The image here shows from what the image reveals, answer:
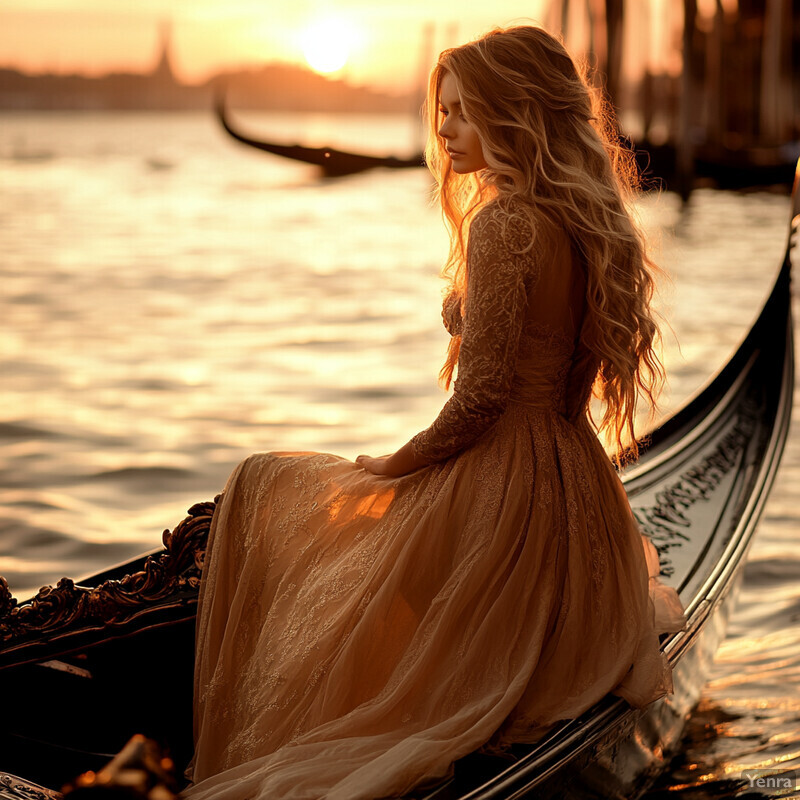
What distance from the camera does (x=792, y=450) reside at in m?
4.36

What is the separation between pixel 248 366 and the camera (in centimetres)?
557

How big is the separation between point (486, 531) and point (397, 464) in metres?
0.15

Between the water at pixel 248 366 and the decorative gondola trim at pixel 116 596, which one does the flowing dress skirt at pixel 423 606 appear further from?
the water at pixel 248 366

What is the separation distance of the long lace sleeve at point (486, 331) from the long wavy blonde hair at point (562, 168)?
0.13 ft

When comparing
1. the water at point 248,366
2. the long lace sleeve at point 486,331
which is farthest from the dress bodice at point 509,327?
the water at point 248,366

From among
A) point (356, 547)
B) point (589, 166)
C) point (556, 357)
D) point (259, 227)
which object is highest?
point (589, 166)

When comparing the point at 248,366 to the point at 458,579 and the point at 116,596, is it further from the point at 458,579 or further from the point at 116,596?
the point at 458,579

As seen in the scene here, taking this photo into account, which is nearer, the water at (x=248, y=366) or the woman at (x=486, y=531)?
the woman at (x=486, y=531)

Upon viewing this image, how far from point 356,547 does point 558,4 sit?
41.9ft

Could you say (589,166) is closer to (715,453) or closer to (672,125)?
(715,453)

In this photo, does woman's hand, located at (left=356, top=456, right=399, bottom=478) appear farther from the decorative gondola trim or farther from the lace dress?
the decorative gondola trim

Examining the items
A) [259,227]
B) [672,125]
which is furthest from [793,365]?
[672,125]

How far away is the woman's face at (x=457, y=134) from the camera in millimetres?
Answer: 1392

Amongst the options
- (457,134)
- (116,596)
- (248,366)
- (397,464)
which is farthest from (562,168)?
(248,366)
